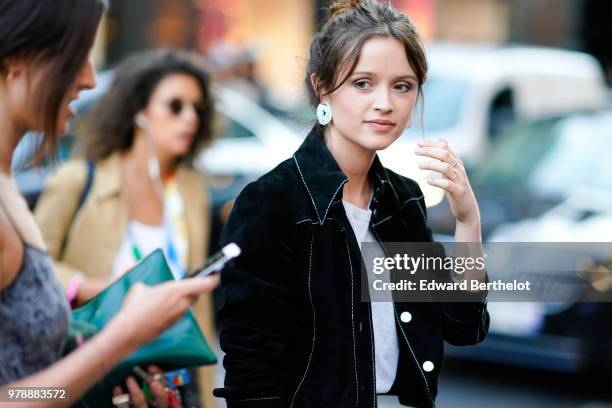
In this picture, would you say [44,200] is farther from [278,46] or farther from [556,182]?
[278,46]

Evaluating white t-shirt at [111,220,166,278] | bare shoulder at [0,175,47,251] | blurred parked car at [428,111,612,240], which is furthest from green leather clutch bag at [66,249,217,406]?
blurred parked car at [428,111,612,240]

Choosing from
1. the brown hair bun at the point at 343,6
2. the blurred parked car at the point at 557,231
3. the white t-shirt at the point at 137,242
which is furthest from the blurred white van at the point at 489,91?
the brown hair bun at the point at 343,6

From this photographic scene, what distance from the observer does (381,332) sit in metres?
2.54

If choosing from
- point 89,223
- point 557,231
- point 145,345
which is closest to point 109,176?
point 89,223

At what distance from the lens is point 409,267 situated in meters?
2.64

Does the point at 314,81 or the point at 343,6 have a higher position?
the point at 343,6

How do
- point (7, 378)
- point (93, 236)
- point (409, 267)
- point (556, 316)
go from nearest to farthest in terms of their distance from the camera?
point (7, 378) → point (409, 267) → point (93, 236) → point (556, 316)

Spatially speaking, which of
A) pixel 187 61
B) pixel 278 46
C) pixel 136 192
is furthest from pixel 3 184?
pixel 278 46

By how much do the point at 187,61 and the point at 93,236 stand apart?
102 centimetres

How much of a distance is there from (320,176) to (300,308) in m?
0.32

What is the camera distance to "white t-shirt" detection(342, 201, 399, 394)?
2533mm

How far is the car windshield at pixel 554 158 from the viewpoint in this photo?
6.88 metres

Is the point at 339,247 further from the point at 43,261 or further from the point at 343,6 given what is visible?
the point at 43,261

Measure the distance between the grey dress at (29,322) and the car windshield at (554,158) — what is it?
5.21m
